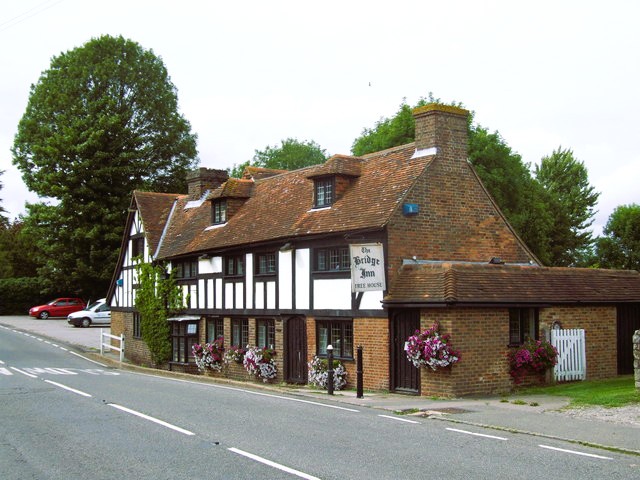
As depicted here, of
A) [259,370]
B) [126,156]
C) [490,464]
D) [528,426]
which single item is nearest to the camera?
[490,464]

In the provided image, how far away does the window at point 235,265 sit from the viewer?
27.6 metres

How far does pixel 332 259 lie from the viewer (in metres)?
23.0

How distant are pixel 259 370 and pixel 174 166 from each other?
28.8 meters

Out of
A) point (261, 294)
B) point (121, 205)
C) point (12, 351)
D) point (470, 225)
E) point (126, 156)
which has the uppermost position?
point (126, 156)

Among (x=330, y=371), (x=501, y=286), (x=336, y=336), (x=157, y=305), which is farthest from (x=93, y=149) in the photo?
(x=501, y=286)

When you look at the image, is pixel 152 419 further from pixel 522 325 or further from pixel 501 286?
pixel 522 325

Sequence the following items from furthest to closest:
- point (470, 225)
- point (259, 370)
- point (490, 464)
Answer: point (259, 370), point (470, 225), point (490, 464)

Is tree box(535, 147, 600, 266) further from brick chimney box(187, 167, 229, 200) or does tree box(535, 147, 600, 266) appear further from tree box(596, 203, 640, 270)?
brick chimney box(187, 167, 229, 200)

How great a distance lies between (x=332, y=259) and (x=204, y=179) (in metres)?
14.9

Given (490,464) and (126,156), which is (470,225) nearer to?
(490,464)

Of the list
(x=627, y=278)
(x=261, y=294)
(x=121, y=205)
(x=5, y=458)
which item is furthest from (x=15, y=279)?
(x=5, y=458)

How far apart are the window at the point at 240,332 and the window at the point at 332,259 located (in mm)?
5299

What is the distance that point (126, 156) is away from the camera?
4803 centimetres

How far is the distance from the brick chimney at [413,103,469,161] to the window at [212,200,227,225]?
10.3m
